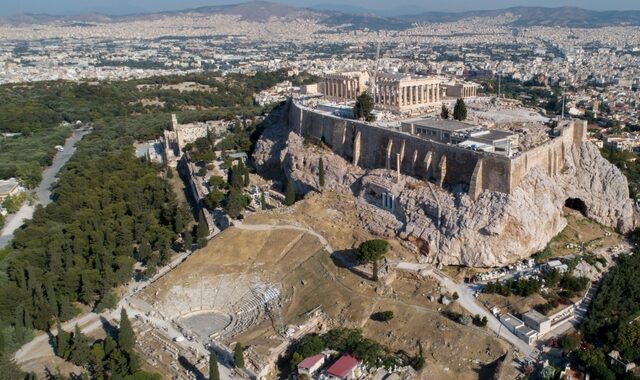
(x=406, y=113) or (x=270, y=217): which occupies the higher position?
(x=406, y=113)

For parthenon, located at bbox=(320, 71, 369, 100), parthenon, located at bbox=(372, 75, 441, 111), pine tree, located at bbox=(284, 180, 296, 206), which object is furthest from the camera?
parthenon, located at bbox=(320, 71, 369, 100)

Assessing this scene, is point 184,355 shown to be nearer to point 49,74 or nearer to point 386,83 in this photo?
point 386,83

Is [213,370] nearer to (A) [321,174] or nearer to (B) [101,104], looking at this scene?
(A) [321,174]

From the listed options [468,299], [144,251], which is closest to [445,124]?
[468,299]

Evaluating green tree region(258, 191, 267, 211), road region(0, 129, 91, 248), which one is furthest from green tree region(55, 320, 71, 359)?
green tree region(258, 191, 267, 211)

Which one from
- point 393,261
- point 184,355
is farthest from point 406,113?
point 184,355

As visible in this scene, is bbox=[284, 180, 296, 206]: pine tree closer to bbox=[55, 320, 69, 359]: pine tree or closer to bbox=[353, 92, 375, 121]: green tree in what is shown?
bbox=[353, 92, 375, 121]: green tree
